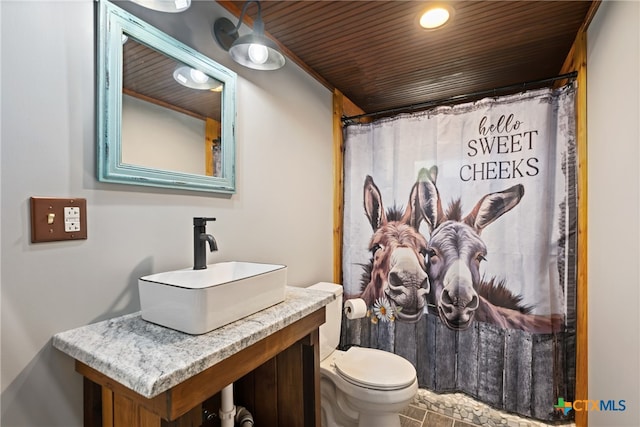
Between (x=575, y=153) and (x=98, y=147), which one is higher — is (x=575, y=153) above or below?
above

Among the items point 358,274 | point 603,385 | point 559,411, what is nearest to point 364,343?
point 358,274

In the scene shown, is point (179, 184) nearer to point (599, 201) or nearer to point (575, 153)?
point (599, 201)

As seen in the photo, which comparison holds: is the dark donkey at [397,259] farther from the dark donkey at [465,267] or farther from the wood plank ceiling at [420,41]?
the wood plank ceiling at [420,41]

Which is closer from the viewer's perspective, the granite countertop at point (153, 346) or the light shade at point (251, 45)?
the granite countertop at point (153, 346)

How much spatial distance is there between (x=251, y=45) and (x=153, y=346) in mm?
1132

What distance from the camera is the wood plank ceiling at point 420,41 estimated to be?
1404mm

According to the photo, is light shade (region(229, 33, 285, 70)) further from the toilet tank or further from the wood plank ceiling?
the toilet tank

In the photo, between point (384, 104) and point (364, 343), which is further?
point (384, 104)

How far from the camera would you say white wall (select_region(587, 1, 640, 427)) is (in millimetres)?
1025

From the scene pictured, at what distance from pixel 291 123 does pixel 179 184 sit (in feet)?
2.93

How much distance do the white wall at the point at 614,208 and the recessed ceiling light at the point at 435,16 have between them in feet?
2.08

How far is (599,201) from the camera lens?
135cm

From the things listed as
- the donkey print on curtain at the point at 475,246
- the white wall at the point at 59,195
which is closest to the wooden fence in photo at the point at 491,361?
the donkey print on curtain at the point at 475,246

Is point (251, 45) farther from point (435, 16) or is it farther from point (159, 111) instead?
point (435, 16)
